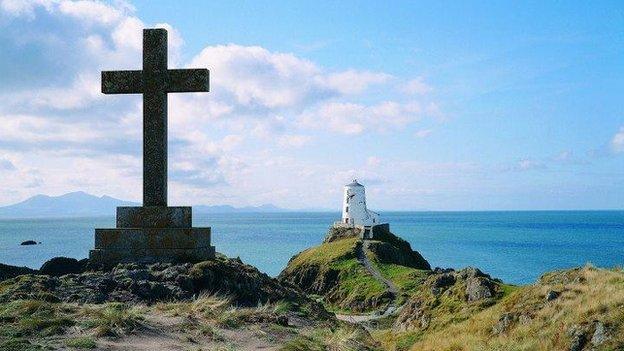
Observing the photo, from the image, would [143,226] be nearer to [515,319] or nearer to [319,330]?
[319,330]

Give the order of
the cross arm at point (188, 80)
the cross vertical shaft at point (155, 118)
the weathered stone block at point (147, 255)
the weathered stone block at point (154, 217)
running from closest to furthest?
the weathered stone block at point (147, 255) < the weathered stone block at point (154, 217) < the cross vertical shaft at point (155, 118) < the cross arm at point (188, 80)

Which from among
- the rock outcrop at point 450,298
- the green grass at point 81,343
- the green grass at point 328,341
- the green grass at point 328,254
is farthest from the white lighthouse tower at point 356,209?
the green grass at point 81,343

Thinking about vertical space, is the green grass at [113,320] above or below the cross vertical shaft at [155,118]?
below

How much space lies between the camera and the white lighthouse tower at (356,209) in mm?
98062

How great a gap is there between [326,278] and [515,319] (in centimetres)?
4714

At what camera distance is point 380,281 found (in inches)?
2461

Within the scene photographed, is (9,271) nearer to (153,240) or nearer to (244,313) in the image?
(153,240)

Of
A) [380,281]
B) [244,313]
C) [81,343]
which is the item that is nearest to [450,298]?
[244,313]

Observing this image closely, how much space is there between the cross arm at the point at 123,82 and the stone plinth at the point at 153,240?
125 inches

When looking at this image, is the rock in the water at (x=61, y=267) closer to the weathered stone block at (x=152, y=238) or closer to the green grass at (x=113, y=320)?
the weathered stone block at (x=152, y=238)

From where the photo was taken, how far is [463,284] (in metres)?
33.6

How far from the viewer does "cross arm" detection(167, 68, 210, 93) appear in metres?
17.0

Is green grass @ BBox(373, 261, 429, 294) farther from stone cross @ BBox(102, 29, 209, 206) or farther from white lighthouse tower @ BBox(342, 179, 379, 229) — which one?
stone cross @ BBox(102, 29, 209, 206)

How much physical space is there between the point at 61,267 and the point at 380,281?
48.3m
